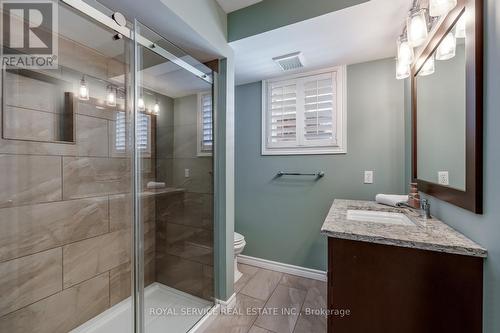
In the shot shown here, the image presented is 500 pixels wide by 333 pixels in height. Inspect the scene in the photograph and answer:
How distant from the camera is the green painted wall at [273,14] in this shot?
1.45 metres

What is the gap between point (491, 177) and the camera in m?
0.87

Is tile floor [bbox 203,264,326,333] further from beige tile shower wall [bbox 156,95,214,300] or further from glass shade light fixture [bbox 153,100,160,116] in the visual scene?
glass shade light fixture [bbox 153,100,160,116]

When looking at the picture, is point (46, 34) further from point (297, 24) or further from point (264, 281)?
point (264, 281)

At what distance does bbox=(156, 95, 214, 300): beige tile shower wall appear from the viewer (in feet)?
6.56

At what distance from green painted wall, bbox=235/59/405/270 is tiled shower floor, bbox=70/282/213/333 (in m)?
0.94

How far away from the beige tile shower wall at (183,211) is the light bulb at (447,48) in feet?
5.76

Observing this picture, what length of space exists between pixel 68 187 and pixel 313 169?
82.9 inches

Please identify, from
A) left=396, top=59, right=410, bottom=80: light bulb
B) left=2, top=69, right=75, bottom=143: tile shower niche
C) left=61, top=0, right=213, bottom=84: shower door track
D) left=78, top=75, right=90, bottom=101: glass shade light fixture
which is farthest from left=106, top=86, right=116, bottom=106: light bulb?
left=396, top=59, right=410, bottom=80: light bulb

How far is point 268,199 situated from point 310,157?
2.22ft

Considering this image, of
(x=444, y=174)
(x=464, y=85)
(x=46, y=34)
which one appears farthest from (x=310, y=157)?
(x=46, y=34)

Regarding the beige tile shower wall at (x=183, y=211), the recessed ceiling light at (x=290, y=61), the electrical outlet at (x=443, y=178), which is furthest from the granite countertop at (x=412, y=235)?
the recessed ceiling light at (x=290, y=61)

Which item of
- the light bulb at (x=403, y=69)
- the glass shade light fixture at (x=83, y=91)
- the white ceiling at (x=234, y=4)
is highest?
the white ceiling at (x=234, y=4)

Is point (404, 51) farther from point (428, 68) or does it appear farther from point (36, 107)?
point (36, 107)

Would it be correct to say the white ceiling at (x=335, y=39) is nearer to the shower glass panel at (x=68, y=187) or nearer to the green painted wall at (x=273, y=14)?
the green painted wall at (x=273, y=14)
